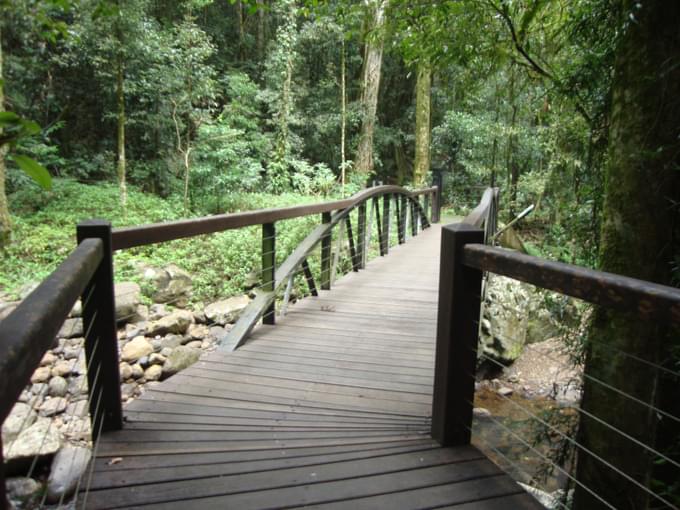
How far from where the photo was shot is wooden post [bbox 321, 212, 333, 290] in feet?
15.1

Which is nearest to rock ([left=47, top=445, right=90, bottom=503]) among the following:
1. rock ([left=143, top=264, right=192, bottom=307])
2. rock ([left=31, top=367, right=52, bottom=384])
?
rock ([left=31, top=367, right=52, bottom=384])

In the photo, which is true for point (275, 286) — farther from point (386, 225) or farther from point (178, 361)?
point (386, 225)

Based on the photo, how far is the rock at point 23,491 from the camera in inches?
111

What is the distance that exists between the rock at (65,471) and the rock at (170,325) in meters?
2.76

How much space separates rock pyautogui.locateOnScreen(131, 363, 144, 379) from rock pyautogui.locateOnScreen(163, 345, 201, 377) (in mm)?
248

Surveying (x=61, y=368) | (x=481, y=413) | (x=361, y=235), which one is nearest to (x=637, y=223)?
(x=481, y=413)

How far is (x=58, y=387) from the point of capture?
4672 mm

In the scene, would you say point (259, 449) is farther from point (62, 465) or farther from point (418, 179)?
point (418, 179)

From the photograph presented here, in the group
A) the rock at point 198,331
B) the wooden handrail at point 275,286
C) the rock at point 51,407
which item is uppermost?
the wooden handrail at point 275,286

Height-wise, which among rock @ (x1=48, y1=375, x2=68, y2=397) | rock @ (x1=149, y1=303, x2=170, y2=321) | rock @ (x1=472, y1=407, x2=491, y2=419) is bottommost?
rock @ (x1=472, y1=407, x2=491, y2=419)

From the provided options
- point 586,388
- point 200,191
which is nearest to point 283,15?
point 200,191

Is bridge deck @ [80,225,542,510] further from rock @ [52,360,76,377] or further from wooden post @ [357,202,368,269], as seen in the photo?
rock @ [52,360,76,377]

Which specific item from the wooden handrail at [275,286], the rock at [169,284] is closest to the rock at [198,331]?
the rock at [169,284]

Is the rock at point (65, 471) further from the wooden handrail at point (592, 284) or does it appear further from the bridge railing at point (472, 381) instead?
the wooden handrail at point (592, 284)
